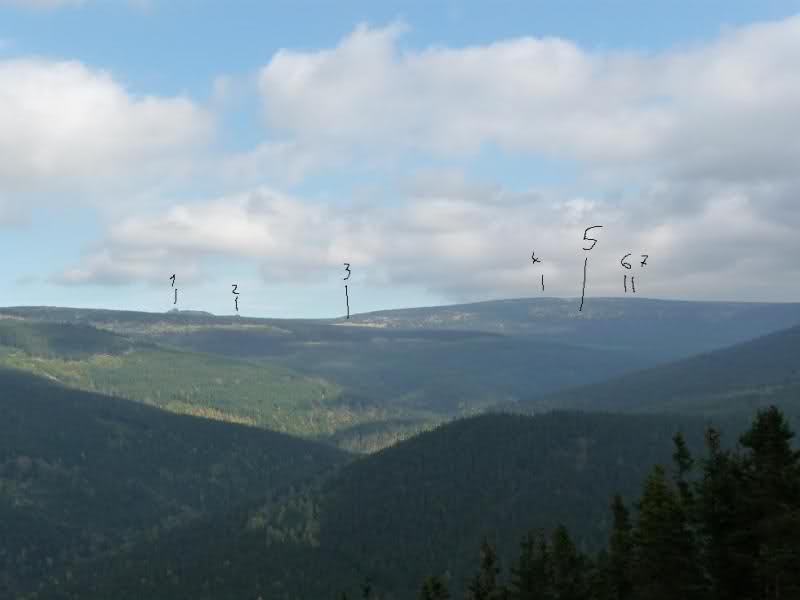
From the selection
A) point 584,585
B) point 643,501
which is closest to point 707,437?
point 643,501

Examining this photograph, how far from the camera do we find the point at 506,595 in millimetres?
75312

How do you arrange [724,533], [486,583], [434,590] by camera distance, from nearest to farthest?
[724,533] → [486,583] → [434,590]

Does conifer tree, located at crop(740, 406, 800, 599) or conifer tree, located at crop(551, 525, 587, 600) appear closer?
conifer tree, located at crop(740, 406, 800, 599)

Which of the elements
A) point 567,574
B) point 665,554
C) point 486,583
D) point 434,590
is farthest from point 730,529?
point 434,590

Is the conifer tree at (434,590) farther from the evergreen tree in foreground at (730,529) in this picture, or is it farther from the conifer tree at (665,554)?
the conifer tree at (665,554)

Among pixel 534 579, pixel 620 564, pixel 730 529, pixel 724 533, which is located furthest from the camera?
pixel 534 579

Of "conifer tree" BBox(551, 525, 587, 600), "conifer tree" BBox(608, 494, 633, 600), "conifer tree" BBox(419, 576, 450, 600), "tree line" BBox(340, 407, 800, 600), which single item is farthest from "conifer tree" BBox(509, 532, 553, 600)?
"tree line" BBox(340, 407, 800, 600)

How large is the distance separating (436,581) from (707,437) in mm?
24652

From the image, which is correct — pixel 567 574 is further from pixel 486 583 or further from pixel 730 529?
pixel 730 529

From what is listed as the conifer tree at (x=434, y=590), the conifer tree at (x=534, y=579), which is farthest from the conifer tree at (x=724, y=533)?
the conifer tree at (x=434, y=590)

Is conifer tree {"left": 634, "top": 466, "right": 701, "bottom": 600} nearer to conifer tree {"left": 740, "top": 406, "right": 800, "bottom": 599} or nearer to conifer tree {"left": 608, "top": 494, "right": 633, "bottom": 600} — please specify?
conifer tree {"left": 740, "top": 406, "right": 800, "bottom": 599}

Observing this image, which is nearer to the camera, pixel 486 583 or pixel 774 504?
pixel 774 504

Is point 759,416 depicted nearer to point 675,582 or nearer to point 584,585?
point 675,582

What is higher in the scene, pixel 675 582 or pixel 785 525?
pixel 785 525
